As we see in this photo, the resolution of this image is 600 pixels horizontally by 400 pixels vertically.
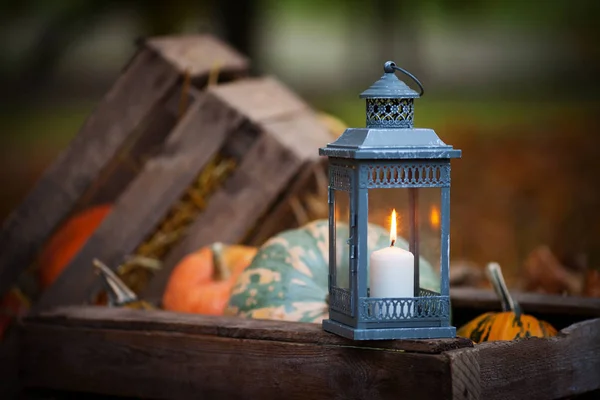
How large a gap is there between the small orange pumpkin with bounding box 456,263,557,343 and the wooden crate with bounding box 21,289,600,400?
0.10 metres

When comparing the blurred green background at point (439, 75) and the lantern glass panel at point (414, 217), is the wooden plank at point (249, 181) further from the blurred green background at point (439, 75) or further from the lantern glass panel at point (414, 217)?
the blurred green background at point (439, 75)

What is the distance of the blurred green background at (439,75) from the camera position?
584 centimetres

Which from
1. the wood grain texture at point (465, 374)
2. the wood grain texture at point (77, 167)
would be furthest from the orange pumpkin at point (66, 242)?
the wood grain texture at point (465, 374)

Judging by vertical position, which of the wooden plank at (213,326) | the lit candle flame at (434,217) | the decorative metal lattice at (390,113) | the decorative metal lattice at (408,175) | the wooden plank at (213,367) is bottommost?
the wooden plank at (213,367)

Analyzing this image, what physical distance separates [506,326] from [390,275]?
654 millimetres

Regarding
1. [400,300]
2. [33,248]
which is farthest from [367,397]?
[33,248]

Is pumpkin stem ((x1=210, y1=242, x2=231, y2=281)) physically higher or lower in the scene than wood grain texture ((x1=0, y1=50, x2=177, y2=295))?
lower

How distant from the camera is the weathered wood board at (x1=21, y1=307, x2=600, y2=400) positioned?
2.81 meters

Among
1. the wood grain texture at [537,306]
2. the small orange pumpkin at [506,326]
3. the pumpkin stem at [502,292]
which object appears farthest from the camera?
the wood grain texture at [537,306]

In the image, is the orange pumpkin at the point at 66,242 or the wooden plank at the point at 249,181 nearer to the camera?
the wooden plank at the point at 249,181

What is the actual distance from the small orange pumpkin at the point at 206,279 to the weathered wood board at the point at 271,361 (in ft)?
1.16

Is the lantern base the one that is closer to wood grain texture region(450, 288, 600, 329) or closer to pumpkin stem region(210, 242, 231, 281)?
wood grain texture region(450, 288, 600, 329)

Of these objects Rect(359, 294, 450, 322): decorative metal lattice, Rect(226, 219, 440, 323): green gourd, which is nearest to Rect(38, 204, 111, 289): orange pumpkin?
Rect(226, 219, 440, 323): green gourd

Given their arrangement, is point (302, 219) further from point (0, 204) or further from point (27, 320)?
point (0, 204)
